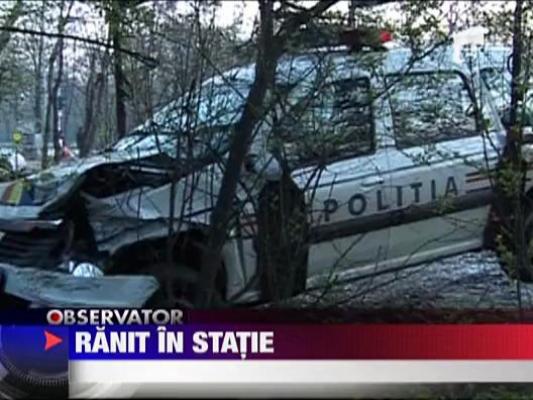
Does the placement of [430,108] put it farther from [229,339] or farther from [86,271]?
[86,271]

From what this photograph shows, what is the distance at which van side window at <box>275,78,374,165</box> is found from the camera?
3168 millimetres

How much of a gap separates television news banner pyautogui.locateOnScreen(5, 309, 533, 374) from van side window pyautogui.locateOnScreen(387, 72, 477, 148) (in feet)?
3.03

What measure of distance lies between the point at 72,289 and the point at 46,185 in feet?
1.51

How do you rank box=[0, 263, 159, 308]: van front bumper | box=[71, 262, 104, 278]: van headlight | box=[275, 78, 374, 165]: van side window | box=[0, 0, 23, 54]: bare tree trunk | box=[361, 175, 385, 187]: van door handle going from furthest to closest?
1. box=[361, 175, 385, 187]: van door handle
2. box=[275, 78, 374, 165]: van side window
3. box=[0, 0, 23, 54]: bare tree trunk
4. box=[71, 262, 104, 278]: van headlight
5. box=[0, 263, 159, 308]: van front bumper

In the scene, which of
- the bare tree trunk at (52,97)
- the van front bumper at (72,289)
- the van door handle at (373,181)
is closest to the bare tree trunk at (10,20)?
the bare tree trunk at (52,97)

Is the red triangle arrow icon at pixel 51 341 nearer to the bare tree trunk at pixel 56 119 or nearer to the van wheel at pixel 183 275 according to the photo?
the van wheel at pixel 183 275

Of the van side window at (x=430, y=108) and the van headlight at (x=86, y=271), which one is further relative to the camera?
the van side window at (x=430, y=108)

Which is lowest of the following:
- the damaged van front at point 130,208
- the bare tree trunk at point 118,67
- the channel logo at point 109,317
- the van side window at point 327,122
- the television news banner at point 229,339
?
the television news banner at point 229,339

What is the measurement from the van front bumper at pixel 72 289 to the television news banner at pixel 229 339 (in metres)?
0.10

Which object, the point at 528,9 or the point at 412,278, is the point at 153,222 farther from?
the point at 528,9

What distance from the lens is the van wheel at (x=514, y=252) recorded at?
3096mm

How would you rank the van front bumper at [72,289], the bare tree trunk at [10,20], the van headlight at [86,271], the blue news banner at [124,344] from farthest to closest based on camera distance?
the bare tree trunk at [10,20], the van headlight at [86,271], the van front bumper at [72,289], the blue news banner at [124,344]

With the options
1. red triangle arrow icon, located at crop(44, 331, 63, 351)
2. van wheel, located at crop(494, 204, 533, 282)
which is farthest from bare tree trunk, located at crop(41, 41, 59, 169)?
van wheel, located at crop(494, 204, 533, 282)

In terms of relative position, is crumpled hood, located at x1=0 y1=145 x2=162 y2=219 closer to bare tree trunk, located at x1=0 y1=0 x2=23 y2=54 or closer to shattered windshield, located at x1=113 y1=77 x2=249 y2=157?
shattered windshield, located at x1=113 y1=77 x2=249 y2=157
